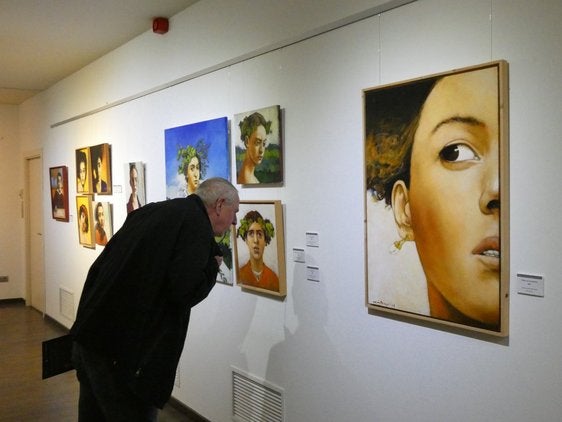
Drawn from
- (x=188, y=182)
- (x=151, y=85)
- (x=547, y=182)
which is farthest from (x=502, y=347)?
(x=151, y=85)

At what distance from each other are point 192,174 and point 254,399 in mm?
1583

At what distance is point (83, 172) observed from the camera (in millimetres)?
5508

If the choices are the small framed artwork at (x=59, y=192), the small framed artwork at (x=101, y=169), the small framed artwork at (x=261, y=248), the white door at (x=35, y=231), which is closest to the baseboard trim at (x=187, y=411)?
the small framed artwork at (x=261, y=248)

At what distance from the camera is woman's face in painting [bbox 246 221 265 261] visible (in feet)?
9.82

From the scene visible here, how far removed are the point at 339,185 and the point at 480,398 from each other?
3.74 ft

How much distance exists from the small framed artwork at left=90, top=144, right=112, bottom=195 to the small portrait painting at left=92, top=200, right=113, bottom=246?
0.45 feet

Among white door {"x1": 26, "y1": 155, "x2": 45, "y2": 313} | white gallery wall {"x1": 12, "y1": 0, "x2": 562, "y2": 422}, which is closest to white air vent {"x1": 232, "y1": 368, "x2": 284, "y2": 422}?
white gallery wall {"x1": 12, "y1": 0, "x2": 562, "y2": 422}

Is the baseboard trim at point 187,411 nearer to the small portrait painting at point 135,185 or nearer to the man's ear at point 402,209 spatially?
the small portrait painting at point 135,185

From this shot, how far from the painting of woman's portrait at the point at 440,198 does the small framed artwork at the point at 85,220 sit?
12.8ft

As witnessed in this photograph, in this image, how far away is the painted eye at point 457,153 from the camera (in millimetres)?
1894

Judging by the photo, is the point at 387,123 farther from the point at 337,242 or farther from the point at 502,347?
the point at 502,347

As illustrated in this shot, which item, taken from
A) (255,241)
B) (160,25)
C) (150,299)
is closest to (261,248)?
(255,241)
